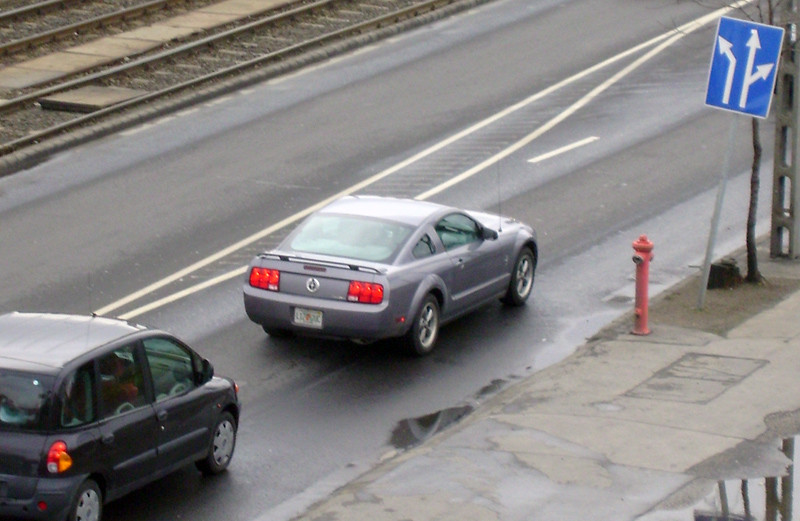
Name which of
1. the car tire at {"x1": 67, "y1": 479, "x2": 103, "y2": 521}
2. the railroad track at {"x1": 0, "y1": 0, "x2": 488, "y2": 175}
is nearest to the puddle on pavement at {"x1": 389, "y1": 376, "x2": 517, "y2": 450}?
the car tire at {"x1": 67, "y1": 479, "x2": 103, "y2": 521}

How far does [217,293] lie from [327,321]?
248 cm

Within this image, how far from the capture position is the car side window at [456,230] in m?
14.5

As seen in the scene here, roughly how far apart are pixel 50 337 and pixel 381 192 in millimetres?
9920

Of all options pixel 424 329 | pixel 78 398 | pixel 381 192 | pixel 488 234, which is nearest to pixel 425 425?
pixel 424 329

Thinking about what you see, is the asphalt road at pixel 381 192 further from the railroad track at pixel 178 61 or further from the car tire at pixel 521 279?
the railroad track at pixel 178 61

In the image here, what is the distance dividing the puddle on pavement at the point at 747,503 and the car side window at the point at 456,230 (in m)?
4.77

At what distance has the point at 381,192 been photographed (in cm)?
1942

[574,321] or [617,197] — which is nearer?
[574,321]

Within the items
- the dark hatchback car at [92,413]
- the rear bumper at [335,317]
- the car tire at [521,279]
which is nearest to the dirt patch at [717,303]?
the car tire at [521,279]

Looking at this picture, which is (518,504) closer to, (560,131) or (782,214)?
(782,214)

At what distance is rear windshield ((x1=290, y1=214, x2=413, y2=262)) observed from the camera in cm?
1382

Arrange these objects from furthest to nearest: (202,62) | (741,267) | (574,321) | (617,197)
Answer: (202,62) < (617,197) < (741,267) < (574,321)

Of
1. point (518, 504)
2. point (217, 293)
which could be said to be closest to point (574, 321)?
point (217, 293)

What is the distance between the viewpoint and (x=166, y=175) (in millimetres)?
20062
